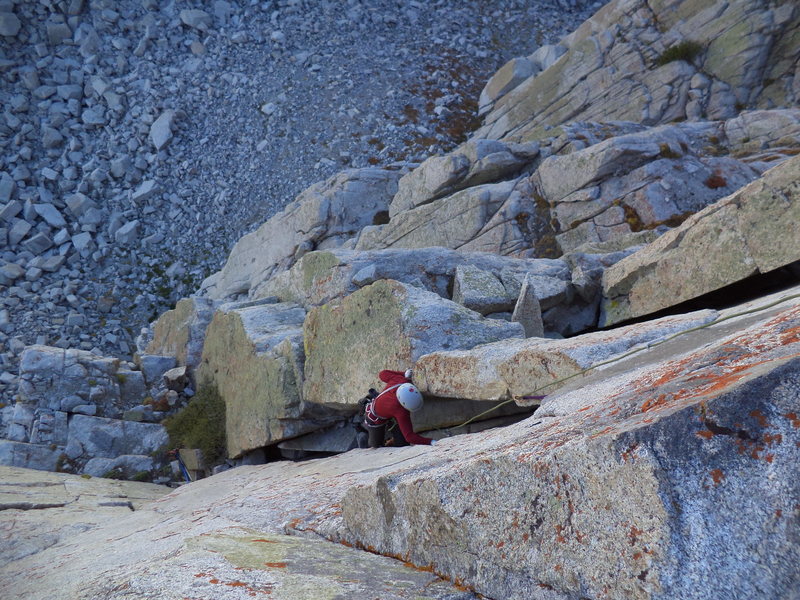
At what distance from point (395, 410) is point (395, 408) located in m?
0.03

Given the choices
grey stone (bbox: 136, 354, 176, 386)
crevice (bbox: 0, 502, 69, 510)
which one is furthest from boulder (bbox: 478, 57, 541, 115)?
crevice (bbox: 0, 502, 69, 510)

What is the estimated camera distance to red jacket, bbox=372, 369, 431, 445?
9844 mm

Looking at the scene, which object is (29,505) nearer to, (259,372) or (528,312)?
(259,372)

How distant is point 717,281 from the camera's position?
1094 centimetres

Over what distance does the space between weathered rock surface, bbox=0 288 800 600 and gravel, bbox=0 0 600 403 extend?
29412mm

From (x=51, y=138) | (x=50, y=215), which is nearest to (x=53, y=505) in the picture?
(x=50, y=215)

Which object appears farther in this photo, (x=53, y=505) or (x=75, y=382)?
(x=75, y=382)

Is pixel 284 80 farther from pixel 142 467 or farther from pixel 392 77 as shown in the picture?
pixel 142 467

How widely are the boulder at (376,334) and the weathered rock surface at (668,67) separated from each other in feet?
52.4

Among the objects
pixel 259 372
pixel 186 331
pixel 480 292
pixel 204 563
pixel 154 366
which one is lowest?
pixel 204 563

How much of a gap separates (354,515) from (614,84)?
3054cm

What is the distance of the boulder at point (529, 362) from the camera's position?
7.44 metres

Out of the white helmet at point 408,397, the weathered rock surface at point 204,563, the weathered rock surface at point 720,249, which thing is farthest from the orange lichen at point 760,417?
the weathered rock surface at point 720,249

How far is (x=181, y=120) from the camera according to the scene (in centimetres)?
4122
